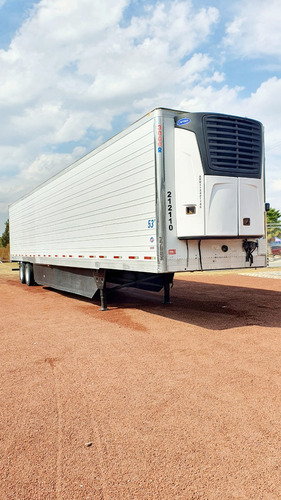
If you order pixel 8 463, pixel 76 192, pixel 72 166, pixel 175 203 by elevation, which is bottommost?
pixel 8 463

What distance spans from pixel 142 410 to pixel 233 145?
5.04m

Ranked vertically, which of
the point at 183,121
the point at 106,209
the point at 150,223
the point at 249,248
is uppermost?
the point at 183,121

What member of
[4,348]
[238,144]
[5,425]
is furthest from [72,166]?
[5,425]

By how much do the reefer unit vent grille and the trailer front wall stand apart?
1.07m

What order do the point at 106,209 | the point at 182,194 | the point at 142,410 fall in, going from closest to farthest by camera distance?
the point at 142,410 < the point at 182,194 < the point at 106,209

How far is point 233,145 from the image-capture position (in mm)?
6977

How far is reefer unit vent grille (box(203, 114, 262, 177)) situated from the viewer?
674 centimetres

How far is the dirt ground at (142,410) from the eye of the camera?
269cm

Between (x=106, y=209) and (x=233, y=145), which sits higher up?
(x=233, y=145)

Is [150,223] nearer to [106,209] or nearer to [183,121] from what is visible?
[183,121]

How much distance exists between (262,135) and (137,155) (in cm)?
250

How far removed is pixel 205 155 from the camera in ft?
21.8

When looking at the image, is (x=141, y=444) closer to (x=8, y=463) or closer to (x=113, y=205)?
(x=8, y=463)

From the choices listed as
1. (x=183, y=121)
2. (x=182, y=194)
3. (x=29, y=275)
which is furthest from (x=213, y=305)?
(x=29, y=275)
